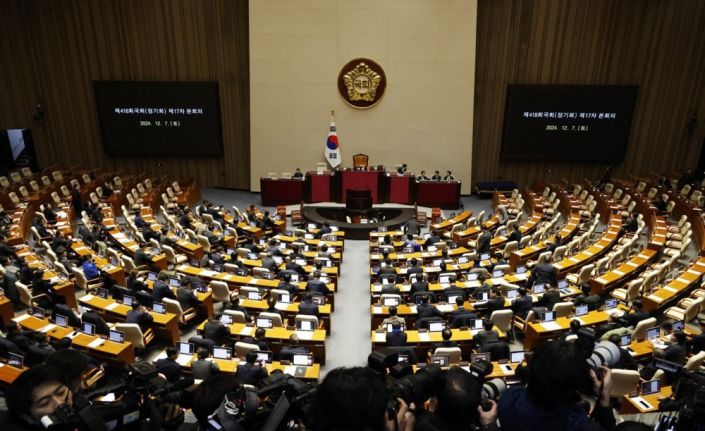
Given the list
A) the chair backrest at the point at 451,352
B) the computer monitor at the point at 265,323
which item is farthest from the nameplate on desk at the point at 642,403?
the computer monitor at the point at 265,323

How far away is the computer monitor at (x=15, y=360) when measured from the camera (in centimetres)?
656

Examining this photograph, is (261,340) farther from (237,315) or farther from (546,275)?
(546,275)

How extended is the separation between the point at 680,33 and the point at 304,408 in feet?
70.5

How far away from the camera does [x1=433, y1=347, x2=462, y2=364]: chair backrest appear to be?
696 centimetres

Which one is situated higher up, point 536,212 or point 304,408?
point 304,408

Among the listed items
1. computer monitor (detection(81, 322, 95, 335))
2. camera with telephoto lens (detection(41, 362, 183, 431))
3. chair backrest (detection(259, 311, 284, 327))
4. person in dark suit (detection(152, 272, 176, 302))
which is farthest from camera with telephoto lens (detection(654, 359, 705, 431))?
person in dark suit (detection(152, 272, 176, 302))

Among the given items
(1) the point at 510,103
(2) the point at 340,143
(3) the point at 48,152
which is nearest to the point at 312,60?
(2) the point at 340,143

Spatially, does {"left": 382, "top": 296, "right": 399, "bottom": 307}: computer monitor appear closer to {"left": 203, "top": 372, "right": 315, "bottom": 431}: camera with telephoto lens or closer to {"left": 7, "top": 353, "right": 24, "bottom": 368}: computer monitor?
{"left": 7, "top": 353, "right": 24, "bottom": 368}: computer monitor

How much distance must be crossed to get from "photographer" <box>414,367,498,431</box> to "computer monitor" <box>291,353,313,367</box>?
464 centimetres

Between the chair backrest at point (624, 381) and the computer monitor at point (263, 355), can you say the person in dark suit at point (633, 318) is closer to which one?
the chair backrest at point (624, 381)

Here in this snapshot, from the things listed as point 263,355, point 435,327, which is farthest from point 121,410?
point 435,327

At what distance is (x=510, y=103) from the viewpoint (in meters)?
19.2

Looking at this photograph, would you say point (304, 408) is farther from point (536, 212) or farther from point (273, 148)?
point (273, 148)

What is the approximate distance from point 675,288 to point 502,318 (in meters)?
3.89
